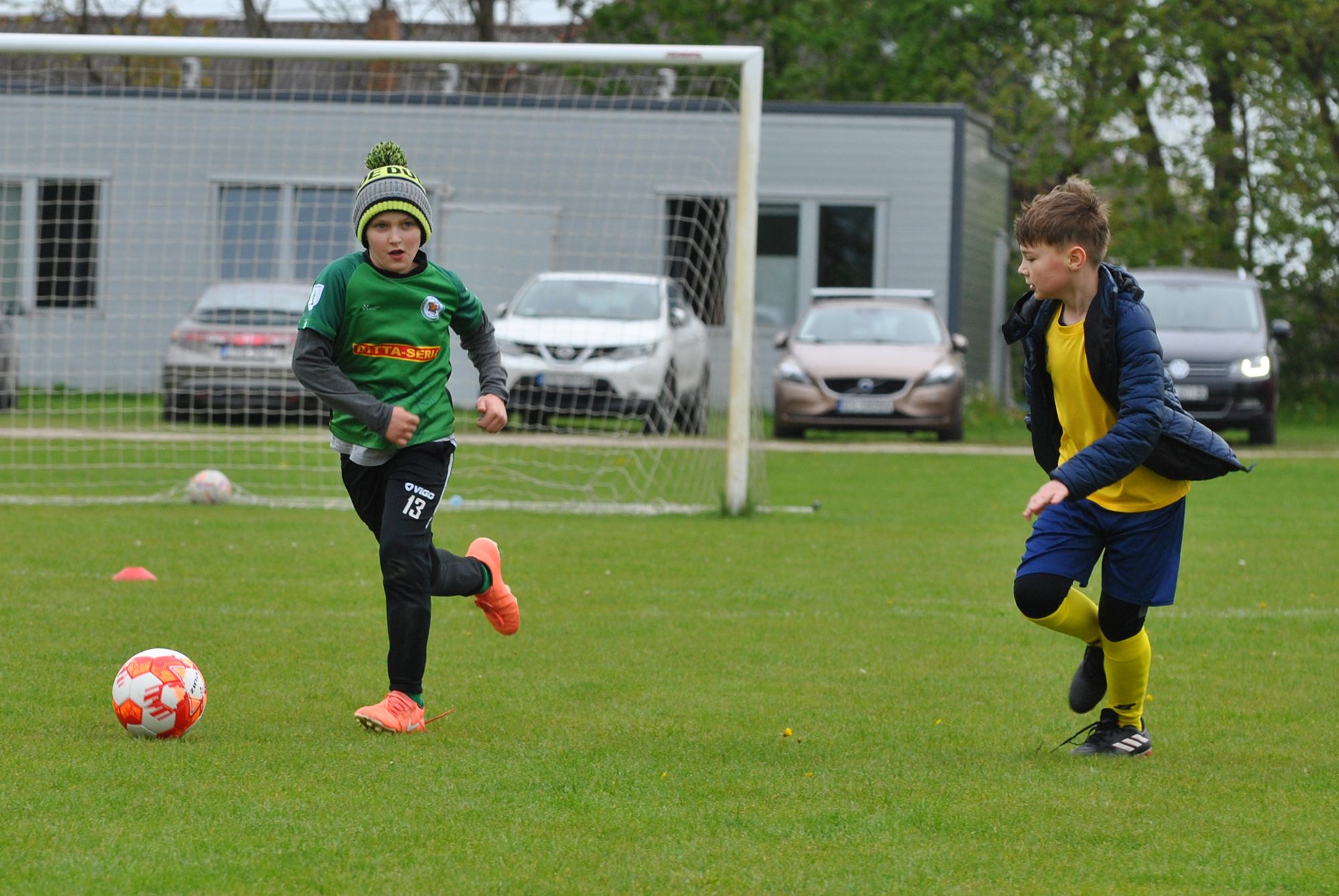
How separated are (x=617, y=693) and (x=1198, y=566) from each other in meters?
4.91

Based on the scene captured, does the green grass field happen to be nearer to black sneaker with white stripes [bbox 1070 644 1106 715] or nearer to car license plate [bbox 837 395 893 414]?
black sneaker with white stripes [bbox 1070 644 1106 715]

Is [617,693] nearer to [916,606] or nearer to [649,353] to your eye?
[916,606]

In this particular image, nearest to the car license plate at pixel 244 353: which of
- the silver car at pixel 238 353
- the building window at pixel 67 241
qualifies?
the silver car at pixel 238 353

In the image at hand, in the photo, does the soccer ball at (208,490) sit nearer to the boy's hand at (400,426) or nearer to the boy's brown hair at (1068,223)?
the boy's hand at (400,426)

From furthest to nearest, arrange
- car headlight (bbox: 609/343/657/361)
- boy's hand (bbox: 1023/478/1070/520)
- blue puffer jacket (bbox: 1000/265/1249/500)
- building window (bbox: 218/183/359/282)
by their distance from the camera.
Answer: building window (bbox: 218/183/359/282)
car headlight (bbox: 609/343/657/361)
blue puffer jacket (bbox: 1000/265/1249/500)
boy's hand (bbox: 1023/478/1070/520)

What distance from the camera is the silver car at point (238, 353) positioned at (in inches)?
603

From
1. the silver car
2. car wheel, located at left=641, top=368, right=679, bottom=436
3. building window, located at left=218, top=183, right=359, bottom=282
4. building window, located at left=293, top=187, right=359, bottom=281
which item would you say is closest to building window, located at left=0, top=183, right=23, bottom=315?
building window, located at left=218, top=183, right=359, bottom=282

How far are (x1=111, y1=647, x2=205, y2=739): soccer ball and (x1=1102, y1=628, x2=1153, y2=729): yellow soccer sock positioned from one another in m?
2.64

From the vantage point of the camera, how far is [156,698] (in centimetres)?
492

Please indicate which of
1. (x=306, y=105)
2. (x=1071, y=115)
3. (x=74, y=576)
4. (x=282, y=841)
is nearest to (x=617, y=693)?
(x=282, y=841)

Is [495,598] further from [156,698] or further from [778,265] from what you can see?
[778,265]

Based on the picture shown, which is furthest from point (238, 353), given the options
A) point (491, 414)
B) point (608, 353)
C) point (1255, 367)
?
point (1255, 367)

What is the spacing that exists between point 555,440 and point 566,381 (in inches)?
20.4

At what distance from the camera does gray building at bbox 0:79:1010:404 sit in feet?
50.1
